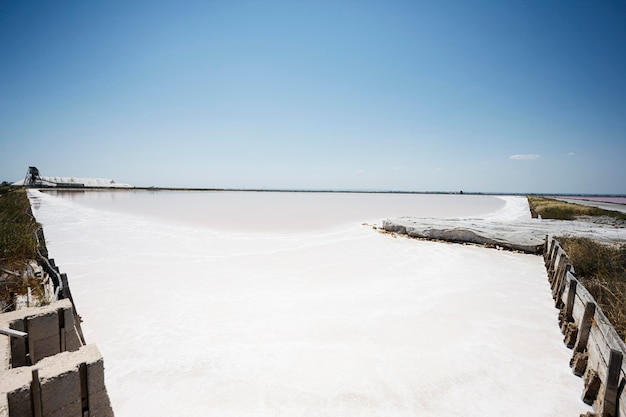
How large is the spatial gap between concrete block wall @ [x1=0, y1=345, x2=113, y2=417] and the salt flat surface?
106 centimetres

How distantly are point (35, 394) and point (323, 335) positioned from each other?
14.5ft

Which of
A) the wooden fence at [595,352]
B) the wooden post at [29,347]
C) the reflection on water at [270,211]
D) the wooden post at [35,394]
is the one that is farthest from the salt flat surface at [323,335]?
the reflection on water at [270,211]

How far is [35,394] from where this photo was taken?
2746 millimetres

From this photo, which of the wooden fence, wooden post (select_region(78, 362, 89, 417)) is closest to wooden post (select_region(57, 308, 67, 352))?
wooden post (select_region(78, 362, 89, 417))

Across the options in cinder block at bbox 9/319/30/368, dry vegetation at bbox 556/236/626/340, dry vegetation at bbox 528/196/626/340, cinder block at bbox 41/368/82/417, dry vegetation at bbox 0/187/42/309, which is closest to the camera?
cinder block at bbox 41/368/82/417

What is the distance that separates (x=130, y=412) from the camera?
156 inches

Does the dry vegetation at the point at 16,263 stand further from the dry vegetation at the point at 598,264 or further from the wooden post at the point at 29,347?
the dry vegetation at the point at 598,264

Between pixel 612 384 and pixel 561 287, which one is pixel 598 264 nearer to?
pixel 561 287

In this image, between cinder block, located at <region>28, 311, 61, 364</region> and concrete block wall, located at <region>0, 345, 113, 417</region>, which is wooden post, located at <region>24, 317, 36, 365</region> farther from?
concrete block wall, located at <region>0, 345, 113, 417</region>

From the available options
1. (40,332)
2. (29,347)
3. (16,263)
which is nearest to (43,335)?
(40,332)

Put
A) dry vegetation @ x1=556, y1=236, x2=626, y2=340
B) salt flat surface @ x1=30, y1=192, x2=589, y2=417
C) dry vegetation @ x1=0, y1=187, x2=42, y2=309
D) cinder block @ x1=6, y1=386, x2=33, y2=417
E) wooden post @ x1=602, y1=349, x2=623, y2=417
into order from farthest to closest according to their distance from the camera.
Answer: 1. dry vegetation @ x1=556, y1=236, x2=626, y2=340
2. dry vegetation @ x1=0, y1=187, x2=42, y2=309
3. salt flat surface @ x1=30, y1=192, x2=589, y2=417
4. wooden post @ x1=602, y1=349, x2=623, y2=417
5. cinder block @ x1=6, y1=386, x2=33, y2=417

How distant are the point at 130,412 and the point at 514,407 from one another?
210 inches

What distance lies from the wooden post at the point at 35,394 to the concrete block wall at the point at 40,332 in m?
1.44

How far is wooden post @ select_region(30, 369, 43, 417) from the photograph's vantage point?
2744 mm
